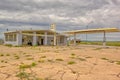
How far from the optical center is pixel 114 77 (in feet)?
38.3

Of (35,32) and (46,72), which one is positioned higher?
(35,32)

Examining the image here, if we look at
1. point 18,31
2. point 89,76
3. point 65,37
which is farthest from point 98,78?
point 65,37

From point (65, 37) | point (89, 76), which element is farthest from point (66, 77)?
point (65, 37)

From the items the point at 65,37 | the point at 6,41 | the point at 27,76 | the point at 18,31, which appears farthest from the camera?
the point at 65,37

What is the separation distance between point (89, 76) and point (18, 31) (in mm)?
39606

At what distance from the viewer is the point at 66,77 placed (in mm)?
11375

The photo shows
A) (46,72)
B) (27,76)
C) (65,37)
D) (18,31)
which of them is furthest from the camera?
(65,37)

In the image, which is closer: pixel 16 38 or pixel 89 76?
pixel 89 76

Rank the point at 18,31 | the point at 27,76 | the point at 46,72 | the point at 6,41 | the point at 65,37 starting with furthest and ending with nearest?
the point at 65,37 < the point at 6,41 < the point at 18,31 < the point at 46,72 < the point at 27,76

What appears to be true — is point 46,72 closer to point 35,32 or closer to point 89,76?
point 89,76

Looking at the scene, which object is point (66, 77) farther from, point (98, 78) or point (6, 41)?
point (6, 41)

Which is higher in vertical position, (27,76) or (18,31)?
(18,31)

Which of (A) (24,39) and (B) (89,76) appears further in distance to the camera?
(A) (24,39)

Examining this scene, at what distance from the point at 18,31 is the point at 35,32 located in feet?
14.1
